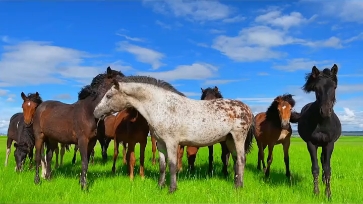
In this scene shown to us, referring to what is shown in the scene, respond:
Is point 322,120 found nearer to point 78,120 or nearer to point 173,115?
point 173,115

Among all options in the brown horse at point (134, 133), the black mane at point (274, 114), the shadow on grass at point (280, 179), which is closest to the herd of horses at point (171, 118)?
the brown horse at point (134, 133)

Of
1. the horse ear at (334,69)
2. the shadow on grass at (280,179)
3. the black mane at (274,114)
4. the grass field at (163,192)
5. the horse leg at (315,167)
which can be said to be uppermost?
the horse ear at (334,69)

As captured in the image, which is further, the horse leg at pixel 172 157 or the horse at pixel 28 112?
the horse at pixel 28 112

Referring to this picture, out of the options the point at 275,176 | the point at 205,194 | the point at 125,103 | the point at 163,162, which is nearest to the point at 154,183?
the point at 163,162

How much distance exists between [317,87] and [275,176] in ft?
15.3

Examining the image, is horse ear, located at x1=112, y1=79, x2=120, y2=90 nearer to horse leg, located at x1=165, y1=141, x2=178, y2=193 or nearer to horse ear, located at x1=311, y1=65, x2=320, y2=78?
horse leg, located at x1=165, y1=141, x2=178, y2=193

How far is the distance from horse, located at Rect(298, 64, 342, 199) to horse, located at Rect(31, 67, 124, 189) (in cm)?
487

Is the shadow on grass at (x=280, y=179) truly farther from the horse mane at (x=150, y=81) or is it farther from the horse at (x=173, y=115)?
the horse mane at (x=150, y=81)

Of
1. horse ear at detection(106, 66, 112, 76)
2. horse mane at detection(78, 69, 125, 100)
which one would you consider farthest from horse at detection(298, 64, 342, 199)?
horse mane at detection(78, 69, 125, 100)

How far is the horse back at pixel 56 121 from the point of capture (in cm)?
810

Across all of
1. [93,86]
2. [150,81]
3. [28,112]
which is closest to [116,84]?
[150,81]

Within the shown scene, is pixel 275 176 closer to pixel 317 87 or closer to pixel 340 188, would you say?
pixel 340 188

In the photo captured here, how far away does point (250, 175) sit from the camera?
10.4m

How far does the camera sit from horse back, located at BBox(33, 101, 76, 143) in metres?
8.10
